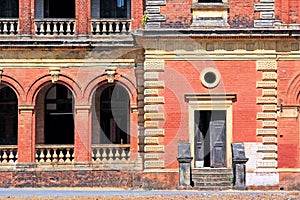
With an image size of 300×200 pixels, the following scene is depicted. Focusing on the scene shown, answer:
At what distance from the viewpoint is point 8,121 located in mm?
30953

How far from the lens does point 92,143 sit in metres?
28.5

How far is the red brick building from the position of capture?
26.2 m

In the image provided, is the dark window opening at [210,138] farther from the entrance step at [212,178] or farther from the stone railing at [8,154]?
the stone railing at [8,154]

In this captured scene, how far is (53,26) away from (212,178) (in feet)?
25.6

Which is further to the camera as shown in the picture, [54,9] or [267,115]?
[54,9]

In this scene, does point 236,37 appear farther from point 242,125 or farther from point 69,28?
point 69,28

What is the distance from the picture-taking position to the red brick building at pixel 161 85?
26.2 metres

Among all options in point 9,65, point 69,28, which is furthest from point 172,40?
point 9,65

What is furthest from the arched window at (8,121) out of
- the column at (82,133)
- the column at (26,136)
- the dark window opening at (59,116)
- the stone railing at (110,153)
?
the stone railing at (110,153)

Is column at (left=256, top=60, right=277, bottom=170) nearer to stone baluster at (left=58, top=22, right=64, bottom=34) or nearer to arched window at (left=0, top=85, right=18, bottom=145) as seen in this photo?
stone baluster at (left=58, top=22, right=64, bottom=34)

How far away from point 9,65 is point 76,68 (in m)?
2.35

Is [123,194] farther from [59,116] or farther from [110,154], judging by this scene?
[59,116]

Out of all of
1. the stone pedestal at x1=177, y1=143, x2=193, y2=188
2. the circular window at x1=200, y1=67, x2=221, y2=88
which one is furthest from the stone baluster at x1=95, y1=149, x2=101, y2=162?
the circular window at x1=200, y1=67, x2=221, y2=88

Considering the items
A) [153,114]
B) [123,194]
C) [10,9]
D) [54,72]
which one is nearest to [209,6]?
[153,114]
